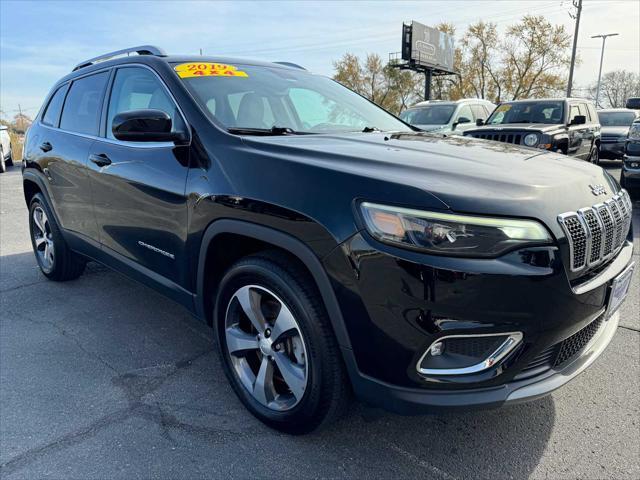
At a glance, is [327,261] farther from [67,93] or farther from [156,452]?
[67,93]

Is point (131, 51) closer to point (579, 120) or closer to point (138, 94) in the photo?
point (138, 94)

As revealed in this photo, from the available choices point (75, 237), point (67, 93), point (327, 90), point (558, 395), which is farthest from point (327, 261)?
point (67, 93)

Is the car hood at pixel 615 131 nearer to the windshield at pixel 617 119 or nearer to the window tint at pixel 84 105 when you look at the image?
the windshield at pixel 617 119

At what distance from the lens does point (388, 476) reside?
2016 mm

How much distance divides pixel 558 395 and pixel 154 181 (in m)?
2.46

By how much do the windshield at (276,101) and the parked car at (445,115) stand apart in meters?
8.07

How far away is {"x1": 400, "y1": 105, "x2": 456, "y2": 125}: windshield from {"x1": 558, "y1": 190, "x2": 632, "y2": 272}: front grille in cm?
975

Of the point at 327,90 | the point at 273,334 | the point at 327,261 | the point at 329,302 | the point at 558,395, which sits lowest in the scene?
the point at 558,395

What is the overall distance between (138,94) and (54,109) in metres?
1.67

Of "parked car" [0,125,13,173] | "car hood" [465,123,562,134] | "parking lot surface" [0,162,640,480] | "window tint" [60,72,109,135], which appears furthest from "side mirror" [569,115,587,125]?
"parked car" [0,125,13,173]

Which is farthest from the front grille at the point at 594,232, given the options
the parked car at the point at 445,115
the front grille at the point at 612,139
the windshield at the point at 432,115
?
the front grille at the point at 612,139

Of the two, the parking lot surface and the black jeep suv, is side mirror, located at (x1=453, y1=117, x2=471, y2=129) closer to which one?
the parking lot surface

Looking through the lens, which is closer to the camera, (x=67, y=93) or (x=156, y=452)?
(x=156, y=452)

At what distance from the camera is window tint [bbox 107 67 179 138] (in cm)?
275
